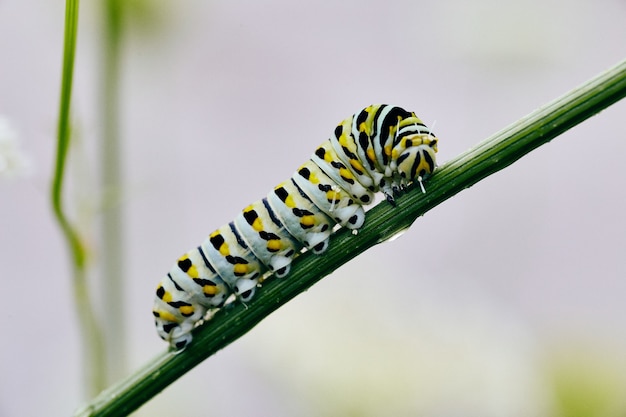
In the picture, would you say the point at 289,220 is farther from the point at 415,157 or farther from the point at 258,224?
the point at 415,157

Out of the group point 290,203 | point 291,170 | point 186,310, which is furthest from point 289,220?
point 291,170

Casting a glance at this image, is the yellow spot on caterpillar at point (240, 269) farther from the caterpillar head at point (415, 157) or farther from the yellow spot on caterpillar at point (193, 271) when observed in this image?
the caterpillar head at point (415, 157)

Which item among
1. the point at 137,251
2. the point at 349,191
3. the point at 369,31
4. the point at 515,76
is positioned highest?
the point at 369,31

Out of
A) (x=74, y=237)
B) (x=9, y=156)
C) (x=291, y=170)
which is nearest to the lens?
(x=9, y=156)

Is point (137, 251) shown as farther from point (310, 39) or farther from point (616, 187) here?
point (616, 187)

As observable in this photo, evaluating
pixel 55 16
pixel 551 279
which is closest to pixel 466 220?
pixel 551 279

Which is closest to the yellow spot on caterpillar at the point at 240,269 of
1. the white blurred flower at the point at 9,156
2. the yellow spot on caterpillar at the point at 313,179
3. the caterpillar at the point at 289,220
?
the caterpillar at the point at 289,220
